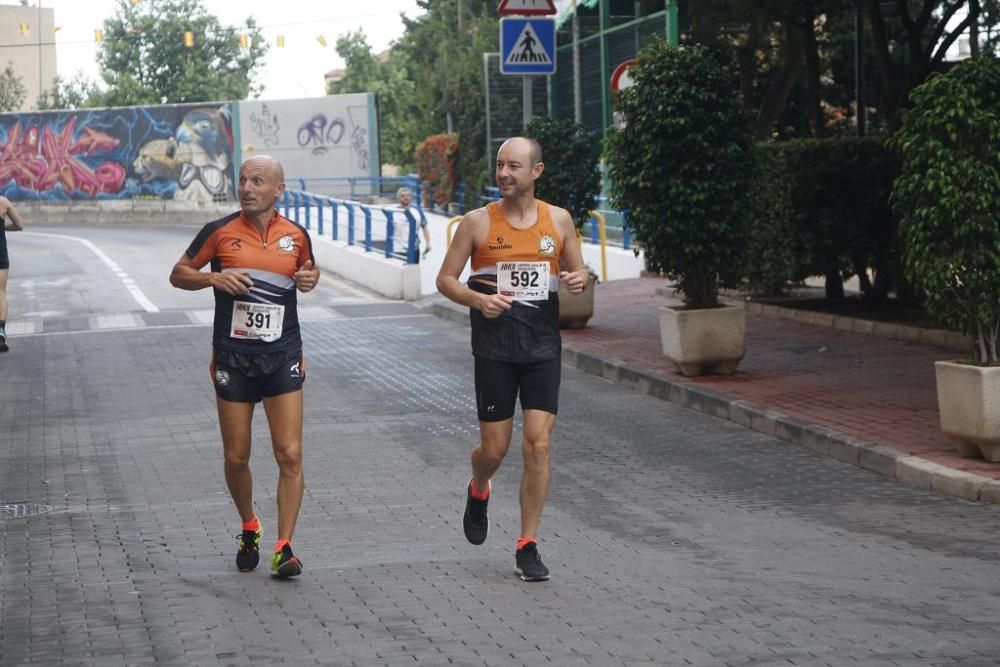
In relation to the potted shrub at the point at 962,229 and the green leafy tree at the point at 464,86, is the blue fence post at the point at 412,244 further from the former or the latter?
the potted shrub at the point at 962,229

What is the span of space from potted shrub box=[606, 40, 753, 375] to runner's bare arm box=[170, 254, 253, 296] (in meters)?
7.01

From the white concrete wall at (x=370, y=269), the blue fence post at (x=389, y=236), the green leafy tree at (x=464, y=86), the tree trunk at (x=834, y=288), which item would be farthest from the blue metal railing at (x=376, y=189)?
the tree trunk at (x=834, y=288)

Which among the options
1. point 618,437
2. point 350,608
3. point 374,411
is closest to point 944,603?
point 350,608

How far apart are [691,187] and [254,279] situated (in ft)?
23.7

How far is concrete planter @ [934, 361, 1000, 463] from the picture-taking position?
917 cm

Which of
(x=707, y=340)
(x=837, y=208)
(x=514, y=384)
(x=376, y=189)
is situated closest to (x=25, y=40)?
(x=376, y=189)

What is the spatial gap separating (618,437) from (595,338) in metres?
5.67

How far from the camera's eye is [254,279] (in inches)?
271

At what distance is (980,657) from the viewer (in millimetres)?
5562

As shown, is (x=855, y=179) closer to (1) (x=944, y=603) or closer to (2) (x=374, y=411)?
(2) (x=374, y=411)

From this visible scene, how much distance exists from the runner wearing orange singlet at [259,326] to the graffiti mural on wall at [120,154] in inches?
1905

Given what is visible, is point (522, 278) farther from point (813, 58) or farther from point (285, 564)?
point (813, 58)

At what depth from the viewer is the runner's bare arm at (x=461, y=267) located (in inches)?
269

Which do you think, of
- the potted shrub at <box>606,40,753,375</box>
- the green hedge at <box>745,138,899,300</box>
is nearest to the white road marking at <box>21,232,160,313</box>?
the green hedge at <box>745,138,899,300</box>
